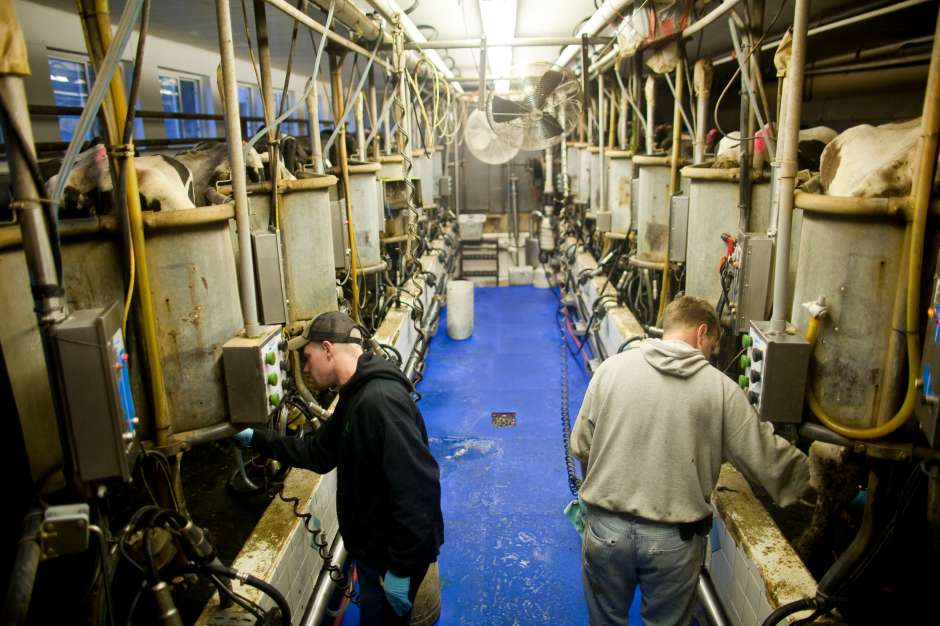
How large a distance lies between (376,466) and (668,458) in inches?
45.4

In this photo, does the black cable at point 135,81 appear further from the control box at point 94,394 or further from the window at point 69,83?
the window at point 69,83

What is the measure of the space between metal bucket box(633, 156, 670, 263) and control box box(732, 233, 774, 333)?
2.32 metres

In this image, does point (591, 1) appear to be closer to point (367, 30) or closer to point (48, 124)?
point (367, 30)

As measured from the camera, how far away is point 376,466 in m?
2.51

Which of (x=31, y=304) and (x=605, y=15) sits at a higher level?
(x=605, y=15)

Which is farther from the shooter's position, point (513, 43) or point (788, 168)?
point (513, 43)

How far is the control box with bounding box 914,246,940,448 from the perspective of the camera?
186 cm

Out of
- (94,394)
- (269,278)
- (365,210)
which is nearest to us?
(94,394)

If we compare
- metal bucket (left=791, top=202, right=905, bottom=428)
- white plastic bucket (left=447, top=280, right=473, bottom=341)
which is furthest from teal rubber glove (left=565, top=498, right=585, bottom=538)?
white plastic bucket (left=447, top=280, right=473, bottom=341)

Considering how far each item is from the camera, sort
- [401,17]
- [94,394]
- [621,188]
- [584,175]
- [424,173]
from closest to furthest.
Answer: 1. [94,394]
2. [401,17]
3. [621,188]
4. [424,173]
5. [584,175]

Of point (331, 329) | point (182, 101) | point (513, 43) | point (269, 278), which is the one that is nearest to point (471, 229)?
point (182, 101)

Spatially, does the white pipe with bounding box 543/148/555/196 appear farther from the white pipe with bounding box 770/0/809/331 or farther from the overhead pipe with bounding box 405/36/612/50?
the white pipe with bounding box 770/0/809/331

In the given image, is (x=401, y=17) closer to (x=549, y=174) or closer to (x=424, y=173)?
(x=424, y=173)

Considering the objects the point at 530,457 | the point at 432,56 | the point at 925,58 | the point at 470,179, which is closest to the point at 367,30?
the point at 432,56
